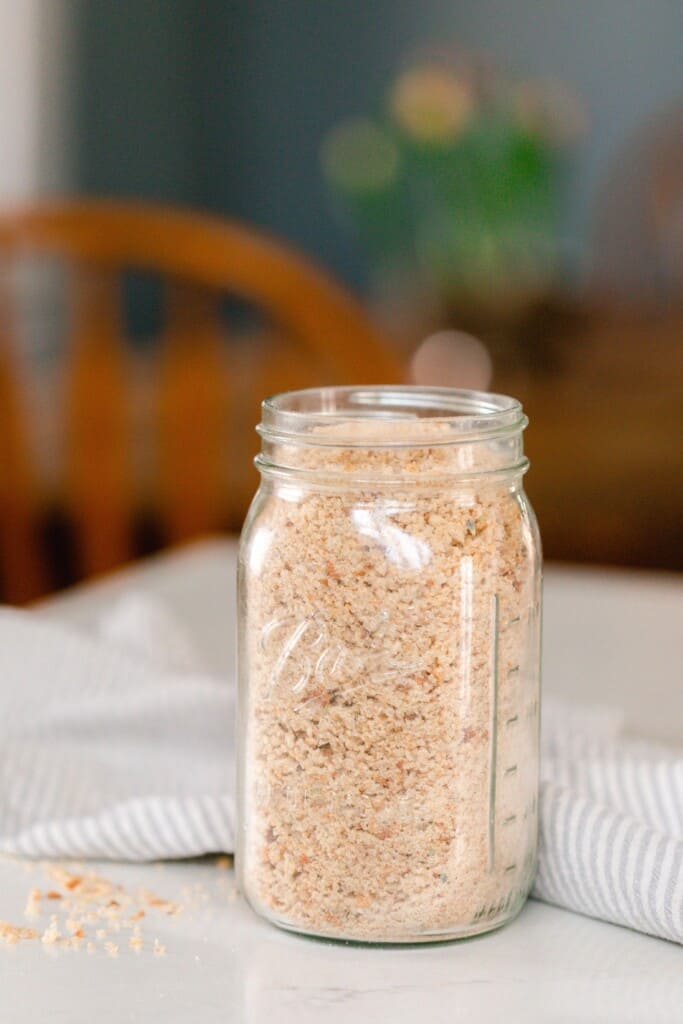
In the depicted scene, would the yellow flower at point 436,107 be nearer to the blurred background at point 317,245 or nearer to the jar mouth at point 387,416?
the blurred background at point 317,245

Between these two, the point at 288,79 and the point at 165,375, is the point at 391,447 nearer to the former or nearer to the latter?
the point at 165,375

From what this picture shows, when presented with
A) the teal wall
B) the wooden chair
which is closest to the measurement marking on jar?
Answer: the wooden chair

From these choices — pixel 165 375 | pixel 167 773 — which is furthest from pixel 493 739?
pixel 165 375

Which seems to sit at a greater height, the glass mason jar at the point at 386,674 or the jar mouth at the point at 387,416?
the jar mouth at the point at 387,416

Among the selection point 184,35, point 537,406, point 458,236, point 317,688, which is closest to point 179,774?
point 317,688

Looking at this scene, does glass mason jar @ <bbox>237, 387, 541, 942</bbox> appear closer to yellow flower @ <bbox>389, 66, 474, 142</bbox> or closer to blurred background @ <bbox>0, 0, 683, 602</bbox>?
blurred background @ <bbox>0, 0, 683, 602</bbox>

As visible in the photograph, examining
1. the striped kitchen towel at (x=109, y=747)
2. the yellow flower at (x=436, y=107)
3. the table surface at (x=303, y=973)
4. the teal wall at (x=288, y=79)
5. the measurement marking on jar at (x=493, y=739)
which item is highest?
the teal wall at (x=288, y=79)

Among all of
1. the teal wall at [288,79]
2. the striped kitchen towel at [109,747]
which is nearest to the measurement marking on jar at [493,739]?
the striped kitchen towel at [109,747]
